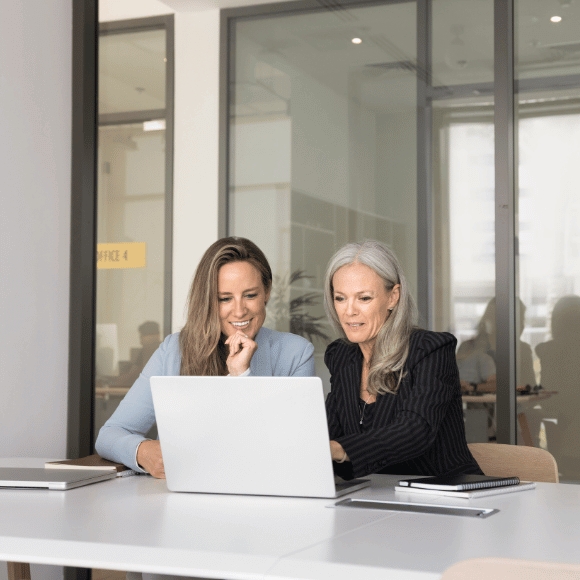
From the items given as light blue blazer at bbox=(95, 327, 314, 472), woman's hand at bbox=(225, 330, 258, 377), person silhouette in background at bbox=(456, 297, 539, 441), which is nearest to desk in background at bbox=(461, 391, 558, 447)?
person silhouette in background at bbox=(456, 297, 539, 441)

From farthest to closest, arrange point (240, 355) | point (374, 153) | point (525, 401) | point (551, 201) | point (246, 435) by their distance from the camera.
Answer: point (374, 153), point (551, 201), point (525, 401), point (240, 355), point (246, 435)

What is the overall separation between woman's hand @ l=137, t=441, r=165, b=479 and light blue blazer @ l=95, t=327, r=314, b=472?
2 cm

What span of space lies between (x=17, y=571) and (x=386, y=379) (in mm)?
1070

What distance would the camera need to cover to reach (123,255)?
165 inches

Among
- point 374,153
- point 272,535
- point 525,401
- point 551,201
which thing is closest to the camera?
point 272,535

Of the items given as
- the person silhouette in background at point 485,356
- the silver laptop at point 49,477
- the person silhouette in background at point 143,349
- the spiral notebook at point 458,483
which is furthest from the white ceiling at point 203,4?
the spiral notebook at point 458,483

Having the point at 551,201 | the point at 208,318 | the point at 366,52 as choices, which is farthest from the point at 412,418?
the point at 366,52

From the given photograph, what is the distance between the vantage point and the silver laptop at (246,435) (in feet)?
5.30

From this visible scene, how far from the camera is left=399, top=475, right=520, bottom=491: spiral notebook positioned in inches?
67.3

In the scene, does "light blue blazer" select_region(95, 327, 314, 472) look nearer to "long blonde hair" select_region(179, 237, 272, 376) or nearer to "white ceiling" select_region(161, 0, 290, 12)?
"long blonde hair" select_region(179, 237, 272, 376)

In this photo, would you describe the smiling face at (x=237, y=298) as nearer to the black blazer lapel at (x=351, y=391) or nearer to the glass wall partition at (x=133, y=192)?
the black blazer lapel at (x=351, y=391)

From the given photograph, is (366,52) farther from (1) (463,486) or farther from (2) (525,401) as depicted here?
(1) (463,486)

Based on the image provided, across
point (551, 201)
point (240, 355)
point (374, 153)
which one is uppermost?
point (374, 153)

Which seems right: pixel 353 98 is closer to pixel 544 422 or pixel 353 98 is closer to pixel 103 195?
pixel 103 195
